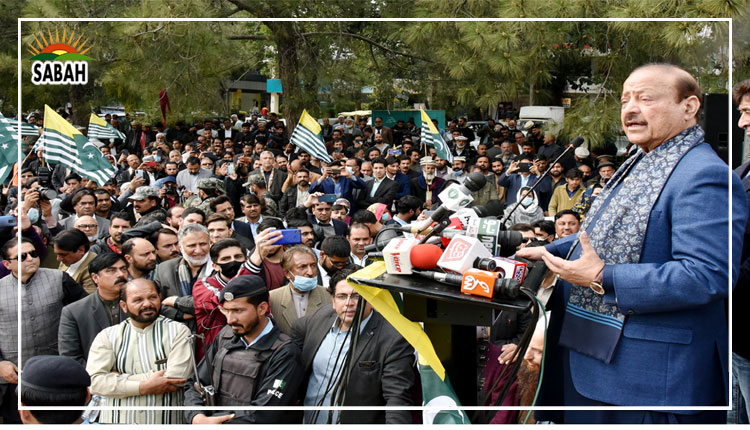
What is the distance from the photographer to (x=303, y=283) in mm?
3861

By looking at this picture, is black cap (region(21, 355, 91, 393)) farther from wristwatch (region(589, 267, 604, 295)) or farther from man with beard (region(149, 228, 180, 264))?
man with beard (region(149, 228, 180, 264))

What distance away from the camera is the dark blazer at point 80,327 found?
11.4 ft

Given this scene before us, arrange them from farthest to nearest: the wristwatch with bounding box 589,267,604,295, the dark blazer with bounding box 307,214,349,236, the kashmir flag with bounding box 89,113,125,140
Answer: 1. the kashmir flag with bounding box 89,113,125,140
2. the dark blazer with bounding box 307,214,349,236
3. the wristwatch with bounding box 589,267,604,295

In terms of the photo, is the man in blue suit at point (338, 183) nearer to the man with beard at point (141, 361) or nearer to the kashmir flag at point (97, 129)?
the kashmir flag at point (97, 129)

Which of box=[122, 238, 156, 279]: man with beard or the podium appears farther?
box=[122, 238, 156, 279]: man with beard

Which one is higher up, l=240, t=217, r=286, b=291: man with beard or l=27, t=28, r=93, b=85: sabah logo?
l=27, t=28, r=93, b=85: sabah logo

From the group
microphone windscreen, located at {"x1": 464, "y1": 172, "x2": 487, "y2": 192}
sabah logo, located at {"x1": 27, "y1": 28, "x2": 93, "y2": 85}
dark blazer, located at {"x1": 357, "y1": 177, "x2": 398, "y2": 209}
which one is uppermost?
sabah logo, located at {"x1": 27, "y1": 28, "x2": 93, "y2": 85}

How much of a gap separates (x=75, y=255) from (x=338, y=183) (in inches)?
168

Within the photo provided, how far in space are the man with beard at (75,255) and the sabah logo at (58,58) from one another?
1.09 meters

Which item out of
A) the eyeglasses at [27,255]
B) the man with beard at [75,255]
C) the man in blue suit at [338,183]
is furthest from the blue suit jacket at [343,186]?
the eyeglasses at [27,255]

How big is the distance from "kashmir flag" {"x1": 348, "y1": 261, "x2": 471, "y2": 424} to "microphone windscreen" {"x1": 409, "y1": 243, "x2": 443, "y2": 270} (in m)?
0.14

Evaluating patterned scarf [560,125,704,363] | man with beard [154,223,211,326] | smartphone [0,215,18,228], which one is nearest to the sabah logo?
smartphone [0,215,18,228]

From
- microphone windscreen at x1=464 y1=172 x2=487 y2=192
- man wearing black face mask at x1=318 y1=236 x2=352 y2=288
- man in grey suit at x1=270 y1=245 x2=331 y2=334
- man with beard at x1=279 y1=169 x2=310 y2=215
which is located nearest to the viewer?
microphone windscreen at x1=464 y1=172 x2=487 y2=192

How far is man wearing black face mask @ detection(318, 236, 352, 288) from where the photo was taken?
4.48m
